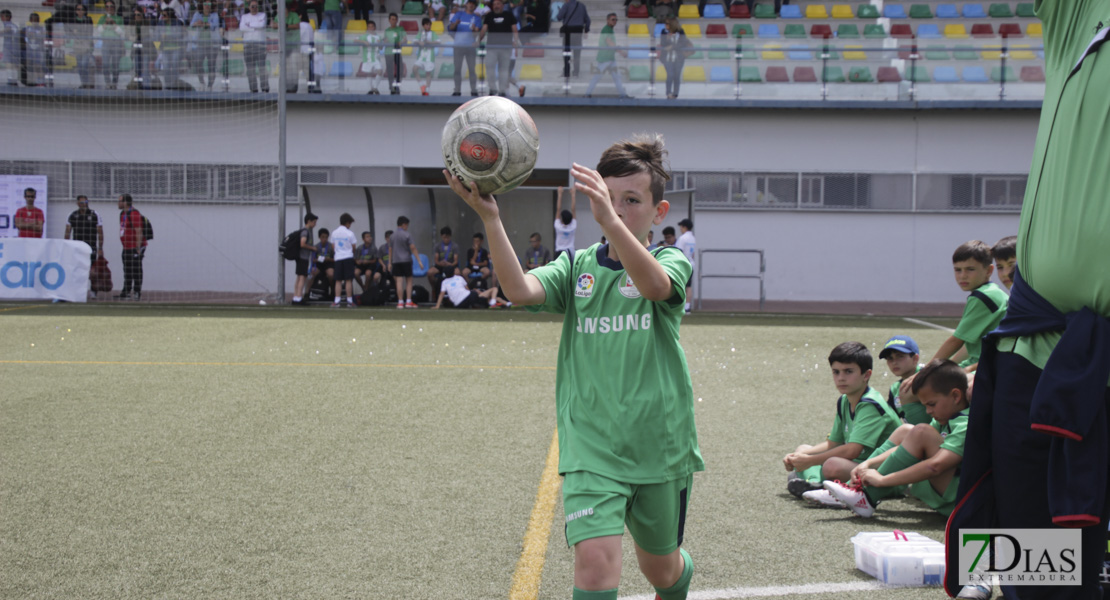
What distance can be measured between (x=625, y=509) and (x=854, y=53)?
19.9 metres

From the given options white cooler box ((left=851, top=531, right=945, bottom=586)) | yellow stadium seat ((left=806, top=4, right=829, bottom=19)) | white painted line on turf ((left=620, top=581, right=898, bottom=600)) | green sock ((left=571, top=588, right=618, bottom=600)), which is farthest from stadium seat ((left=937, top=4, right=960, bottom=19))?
green sock ((left=571, top=588, right=618, bottom=600))

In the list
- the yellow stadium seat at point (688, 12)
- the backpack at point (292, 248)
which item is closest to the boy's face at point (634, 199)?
the backpack at point (292, 248)

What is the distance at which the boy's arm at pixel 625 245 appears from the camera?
2.70 m

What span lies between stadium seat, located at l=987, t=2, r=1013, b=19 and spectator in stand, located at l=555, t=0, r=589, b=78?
35.3ft

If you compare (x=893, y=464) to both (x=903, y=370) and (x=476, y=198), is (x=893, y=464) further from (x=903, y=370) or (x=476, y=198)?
(x=476, y=198)

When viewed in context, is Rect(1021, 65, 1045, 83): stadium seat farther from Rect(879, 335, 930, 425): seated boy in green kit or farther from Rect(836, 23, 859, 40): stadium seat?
Rect(879, 335, 930, 425): seated boy in green kit

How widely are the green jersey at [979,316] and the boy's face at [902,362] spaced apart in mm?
395

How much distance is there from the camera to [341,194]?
63.5ft

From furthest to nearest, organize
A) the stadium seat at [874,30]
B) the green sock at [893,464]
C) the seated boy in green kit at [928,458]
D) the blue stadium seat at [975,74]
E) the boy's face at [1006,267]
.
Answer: the stadium seat at [874,30]
the blue stadium seat at [975,74]
the boy's face at [1006,267]
the green sock at [893,464]
the seated boy in green kit at [928,458]

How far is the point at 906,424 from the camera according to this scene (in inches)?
198

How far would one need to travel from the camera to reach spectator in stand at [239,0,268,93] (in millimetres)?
19234

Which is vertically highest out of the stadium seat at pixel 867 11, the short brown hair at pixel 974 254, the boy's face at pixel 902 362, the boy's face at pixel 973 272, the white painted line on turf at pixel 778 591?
the stadium seat at pixel 867 11

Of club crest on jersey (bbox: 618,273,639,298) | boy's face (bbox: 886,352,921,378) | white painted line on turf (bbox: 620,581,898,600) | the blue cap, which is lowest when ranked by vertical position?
white painted line on turf (bbox: 620,581,898,600)

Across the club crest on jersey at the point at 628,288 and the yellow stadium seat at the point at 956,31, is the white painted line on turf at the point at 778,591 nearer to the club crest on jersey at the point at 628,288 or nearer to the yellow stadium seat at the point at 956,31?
the club crest on jersey at the point at 628,288
